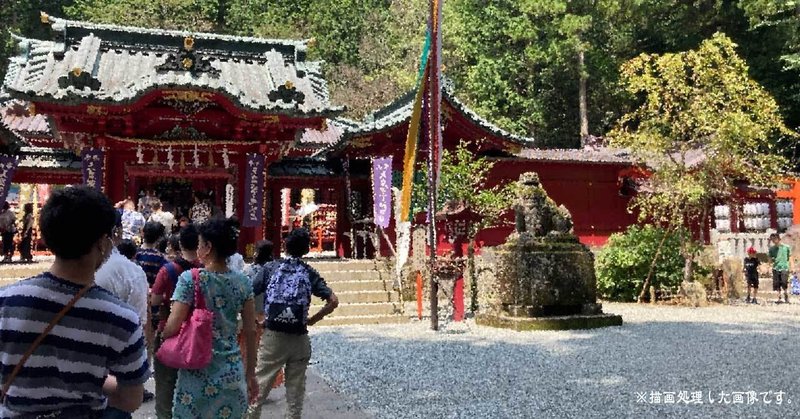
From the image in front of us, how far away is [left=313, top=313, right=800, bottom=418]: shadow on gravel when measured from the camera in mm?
5570

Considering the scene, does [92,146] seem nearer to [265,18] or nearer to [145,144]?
[145,144]

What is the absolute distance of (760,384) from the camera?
6.39 m

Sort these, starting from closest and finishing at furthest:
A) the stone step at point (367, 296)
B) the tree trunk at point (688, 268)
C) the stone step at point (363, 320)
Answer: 1. the stone step at point (363, 320)
2. the stone step at point (367, 296)
3. the tree trunk at point (688, 268)

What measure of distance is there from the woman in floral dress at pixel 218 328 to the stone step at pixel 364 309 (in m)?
8.20

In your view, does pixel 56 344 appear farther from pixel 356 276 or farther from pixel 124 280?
pixel 356 276

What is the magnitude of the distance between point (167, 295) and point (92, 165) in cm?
1049

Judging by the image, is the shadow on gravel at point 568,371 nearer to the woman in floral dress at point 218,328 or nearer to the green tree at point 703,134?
the woman in floral dress at point 218,328

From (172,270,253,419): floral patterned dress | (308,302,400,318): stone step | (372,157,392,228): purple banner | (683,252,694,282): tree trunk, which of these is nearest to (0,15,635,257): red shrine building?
(372,157,392,228): purple banner

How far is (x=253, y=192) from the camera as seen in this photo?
1437 centimetres

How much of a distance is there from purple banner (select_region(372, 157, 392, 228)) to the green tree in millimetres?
6343

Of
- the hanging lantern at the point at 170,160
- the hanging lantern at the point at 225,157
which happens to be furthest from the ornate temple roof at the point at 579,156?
the hanging lantern at the point at 170,160

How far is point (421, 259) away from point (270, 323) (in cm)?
904

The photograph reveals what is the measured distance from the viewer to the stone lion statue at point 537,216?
11.1 metres

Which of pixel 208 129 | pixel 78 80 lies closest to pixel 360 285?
pixel 208 129
